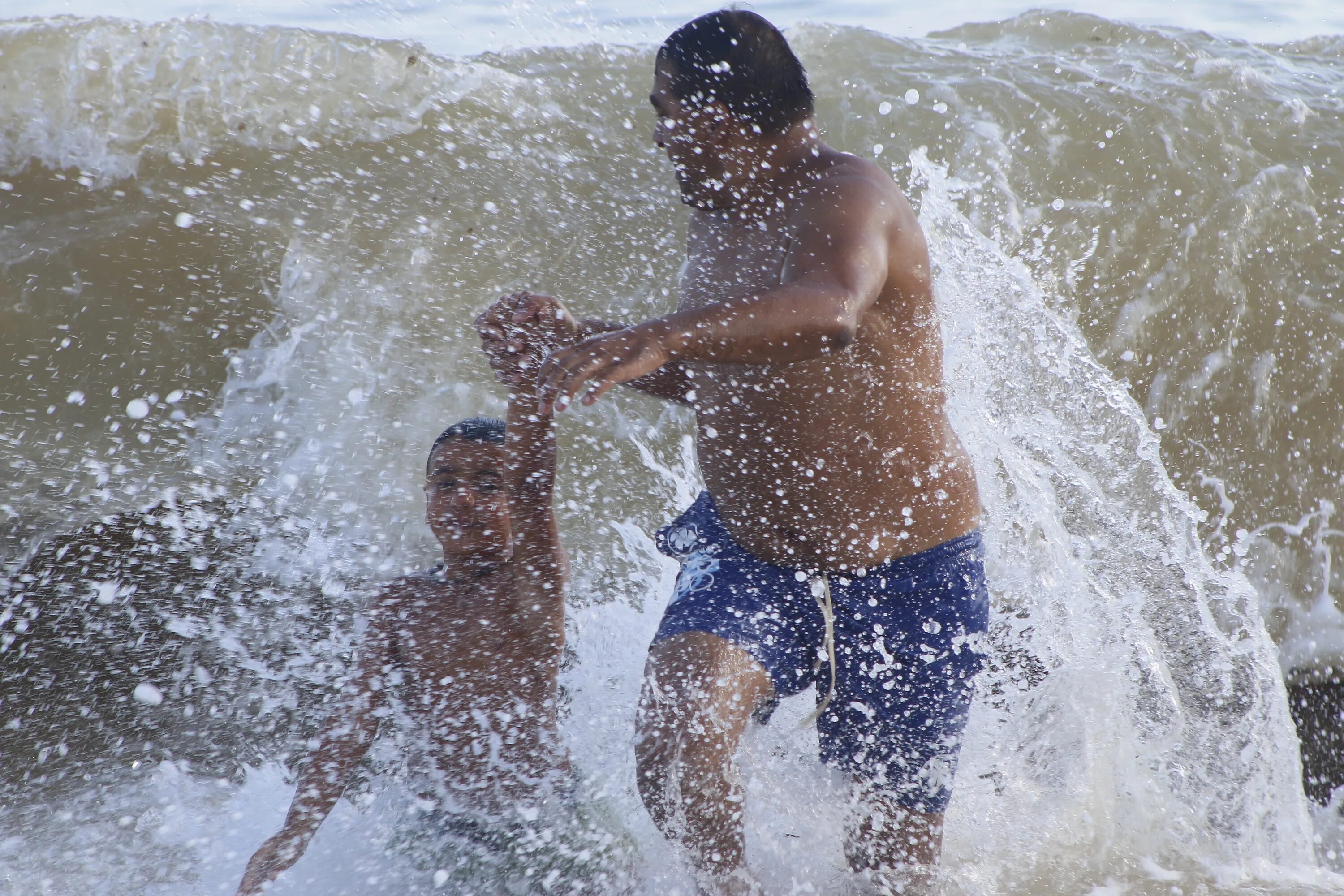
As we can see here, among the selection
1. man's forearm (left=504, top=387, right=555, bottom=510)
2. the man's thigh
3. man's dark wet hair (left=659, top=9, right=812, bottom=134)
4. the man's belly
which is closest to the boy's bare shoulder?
man's dark wet hair (left=659, top=9, right=812, bottom=134)

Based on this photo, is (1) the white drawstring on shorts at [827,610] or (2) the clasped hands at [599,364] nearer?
(2) the clasped hands at [599,364]

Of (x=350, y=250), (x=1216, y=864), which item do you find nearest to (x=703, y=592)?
(x=1216, y=864)

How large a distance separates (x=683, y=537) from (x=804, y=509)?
0.29 meters

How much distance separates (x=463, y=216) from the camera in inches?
152

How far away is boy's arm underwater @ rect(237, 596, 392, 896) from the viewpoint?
186 centimetres

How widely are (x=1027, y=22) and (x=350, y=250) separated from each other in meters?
3.89

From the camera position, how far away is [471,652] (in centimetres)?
207

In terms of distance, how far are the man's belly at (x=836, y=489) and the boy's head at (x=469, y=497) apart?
62 cm

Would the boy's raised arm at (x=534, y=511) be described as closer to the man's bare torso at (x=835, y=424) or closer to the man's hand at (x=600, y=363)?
the man's bare torso at (x=835, y=424)

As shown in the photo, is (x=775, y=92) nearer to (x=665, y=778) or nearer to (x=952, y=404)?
(x=665, y=778)

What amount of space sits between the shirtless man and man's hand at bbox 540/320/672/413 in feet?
0.65

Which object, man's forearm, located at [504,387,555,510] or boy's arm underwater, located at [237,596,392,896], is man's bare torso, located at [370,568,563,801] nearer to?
boy's arm underwater, located at [237,596,392,896]

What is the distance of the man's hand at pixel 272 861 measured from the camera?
6.07ft

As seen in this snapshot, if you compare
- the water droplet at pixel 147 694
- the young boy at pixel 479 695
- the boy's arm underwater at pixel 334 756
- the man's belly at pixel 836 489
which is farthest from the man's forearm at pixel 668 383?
the water droplet at pixel 147 694
